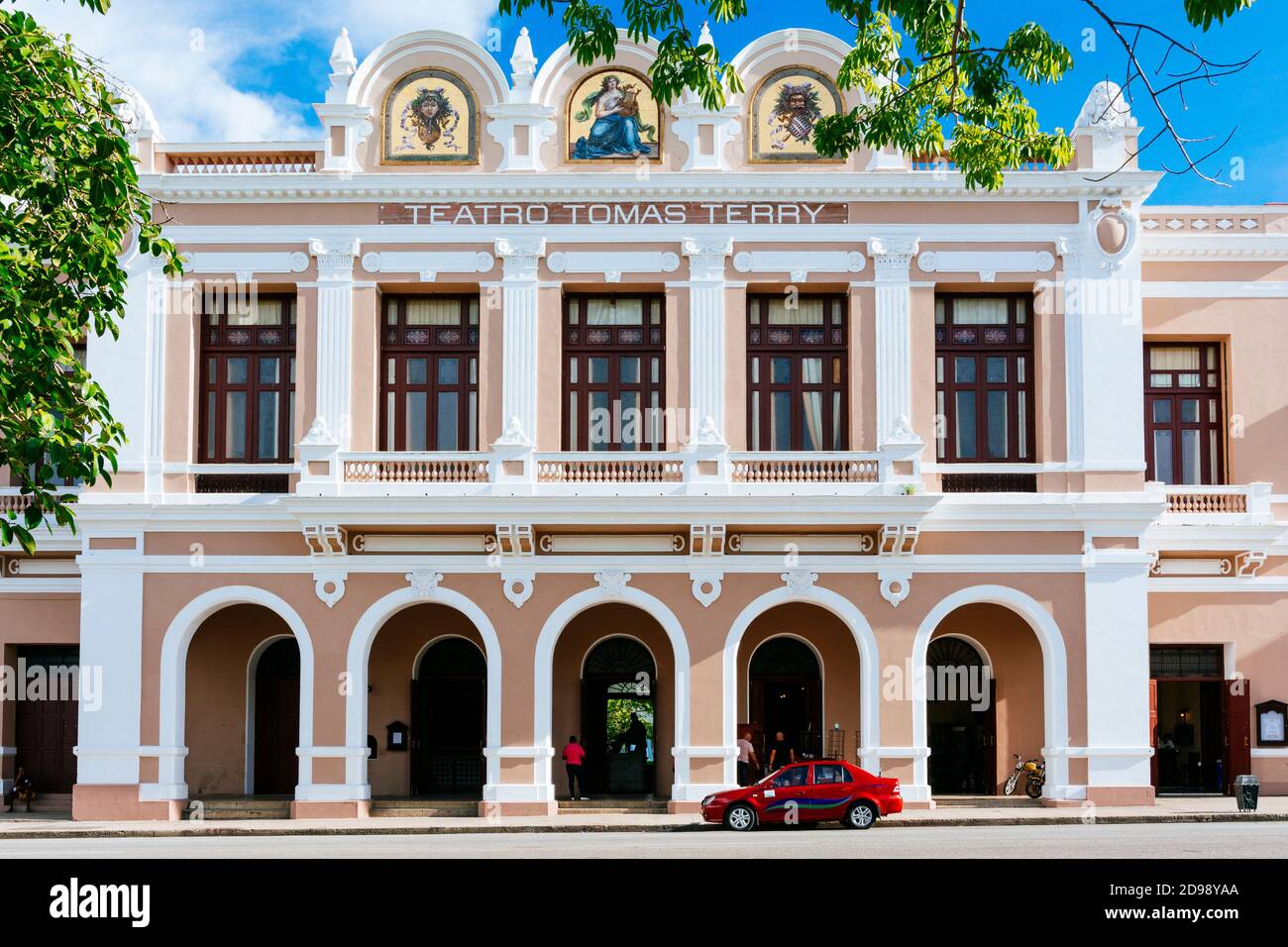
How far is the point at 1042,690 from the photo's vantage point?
86.9ft

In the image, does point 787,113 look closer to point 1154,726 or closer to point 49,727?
point 1154,726

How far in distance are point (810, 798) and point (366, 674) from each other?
328 inches

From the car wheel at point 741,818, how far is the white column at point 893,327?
7.08 metres

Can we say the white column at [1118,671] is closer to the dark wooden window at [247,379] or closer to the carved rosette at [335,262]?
the carved rosette at [335,262]

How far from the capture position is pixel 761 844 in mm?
19516

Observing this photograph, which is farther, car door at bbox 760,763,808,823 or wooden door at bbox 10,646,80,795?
wooden door at bbox 10,646,80,795

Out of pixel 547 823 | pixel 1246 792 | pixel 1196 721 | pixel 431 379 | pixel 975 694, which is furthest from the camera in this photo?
pixel 1196 721

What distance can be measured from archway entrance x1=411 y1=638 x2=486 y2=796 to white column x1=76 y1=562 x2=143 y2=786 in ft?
16.9

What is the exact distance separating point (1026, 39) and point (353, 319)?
17.9 m

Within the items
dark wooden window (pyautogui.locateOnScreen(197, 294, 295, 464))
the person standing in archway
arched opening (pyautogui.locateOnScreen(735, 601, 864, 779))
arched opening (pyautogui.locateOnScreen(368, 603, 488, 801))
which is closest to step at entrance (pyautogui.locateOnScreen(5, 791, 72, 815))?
→ arched opening (pyautogui.locateOnScreen(368, 603, 488, 801))

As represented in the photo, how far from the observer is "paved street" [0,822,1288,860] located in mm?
17641

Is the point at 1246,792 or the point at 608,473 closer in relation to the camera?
the point at 1246,792

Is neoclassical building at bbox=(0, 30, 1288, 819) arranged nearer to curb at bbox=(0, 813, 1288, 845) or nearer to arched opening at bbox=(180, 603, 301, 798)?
arched opening at bbox=(180, 603, 301, 798)

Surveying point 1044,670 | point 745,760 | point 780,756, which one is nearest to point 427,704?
point 745,760
